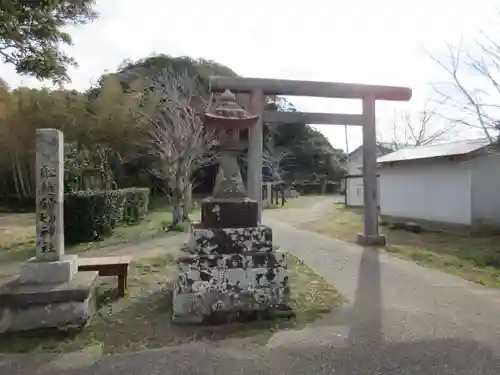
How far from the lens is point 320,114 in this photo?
29.2ft

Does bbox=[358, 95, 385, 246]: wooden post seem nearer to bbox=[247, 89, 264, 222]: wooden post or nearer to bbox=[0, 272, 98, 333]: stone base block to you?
bbox=[247, 89, 264, 222]: wooden post

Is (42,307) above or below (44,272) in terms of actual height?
below

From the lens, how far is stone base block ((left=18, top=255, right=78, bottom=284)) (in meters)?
4.51

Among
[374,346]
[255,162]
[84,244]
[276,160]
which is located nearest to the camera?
[374,346]

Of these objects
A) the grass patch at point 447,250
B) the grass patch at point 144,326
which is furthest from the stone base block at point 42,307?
the grass patch at point 447,250

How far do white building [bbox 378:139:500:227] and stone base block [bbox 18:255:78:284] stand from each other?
11.0m

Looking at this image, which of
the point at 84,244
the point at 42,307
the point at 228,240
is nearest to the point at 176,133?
the point at 84,244

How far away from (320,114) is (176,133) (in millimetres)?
6449

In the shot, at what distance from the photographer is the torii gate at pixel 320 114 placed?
787cm

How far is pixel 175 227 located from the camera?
500 inches

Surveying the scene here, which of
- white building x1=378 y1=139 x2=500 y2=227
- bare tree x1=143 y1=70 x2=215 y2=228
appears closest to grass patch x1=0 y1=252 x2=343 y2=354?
bare tree x1=143 y1=70 x2=215 y2=228

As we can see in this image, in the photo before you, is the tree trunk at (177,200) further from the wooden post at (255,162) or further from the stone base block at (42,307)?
the stone base block at (42,307)

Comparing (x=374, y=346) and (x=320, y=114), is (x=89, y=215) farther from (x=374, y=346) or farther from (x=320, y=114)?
(x=374, y=346)

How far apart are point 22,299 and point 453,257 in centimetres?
807
